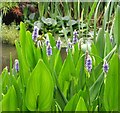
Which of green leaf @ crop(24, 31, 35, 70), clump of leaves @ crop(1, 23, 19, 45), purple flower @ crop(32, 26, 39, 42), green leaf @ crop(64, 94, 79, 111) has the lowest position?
clump of leaves @ crop(1, 23, 19, 45)

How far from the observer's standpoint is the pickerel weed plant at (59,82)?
92 cm

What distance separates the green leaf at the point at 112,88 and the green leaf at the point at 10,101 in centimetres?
23

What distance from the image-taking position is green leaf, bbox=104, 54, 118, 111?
3.02 ft

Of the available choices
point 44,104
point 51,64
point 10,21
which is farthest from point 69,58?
point 10,21

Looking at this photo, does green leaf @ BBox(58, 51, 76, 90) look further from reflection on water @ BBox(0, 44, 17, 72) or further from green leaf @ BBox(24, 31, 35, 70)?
reflection on water @ BBox(0, 44, 17, 72)

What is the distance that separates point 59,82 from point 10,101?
16cm

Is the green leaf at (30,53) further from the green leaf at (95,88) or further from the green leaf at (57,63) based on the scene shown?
the green leaf at (95,88)

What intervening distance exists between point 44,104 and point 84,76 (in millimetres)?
173

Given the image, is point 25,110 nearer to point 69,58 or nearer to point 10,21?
point 69,58

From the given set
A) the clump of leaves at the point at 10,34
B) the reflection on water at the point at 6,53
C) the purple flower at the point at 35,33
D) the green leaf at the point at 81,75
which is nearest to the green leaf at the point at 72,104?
the green leaf at the point at 81,75

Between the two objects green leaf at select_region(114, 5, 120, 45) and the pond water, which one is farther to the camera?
the pond water

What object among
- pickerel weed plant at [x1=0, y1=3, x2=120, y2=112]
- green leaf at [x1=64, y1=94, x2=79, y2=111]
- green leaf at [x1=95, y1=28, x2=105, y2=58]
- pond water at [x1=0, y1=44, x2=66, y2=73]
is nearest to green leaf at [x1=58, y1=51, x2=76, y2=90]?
pickerel weed plant at [x1=0, y1=3, x2=120, y2=112]

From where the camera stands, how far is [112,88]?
3.09ft

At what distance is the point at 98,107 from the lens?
3.39 ft
